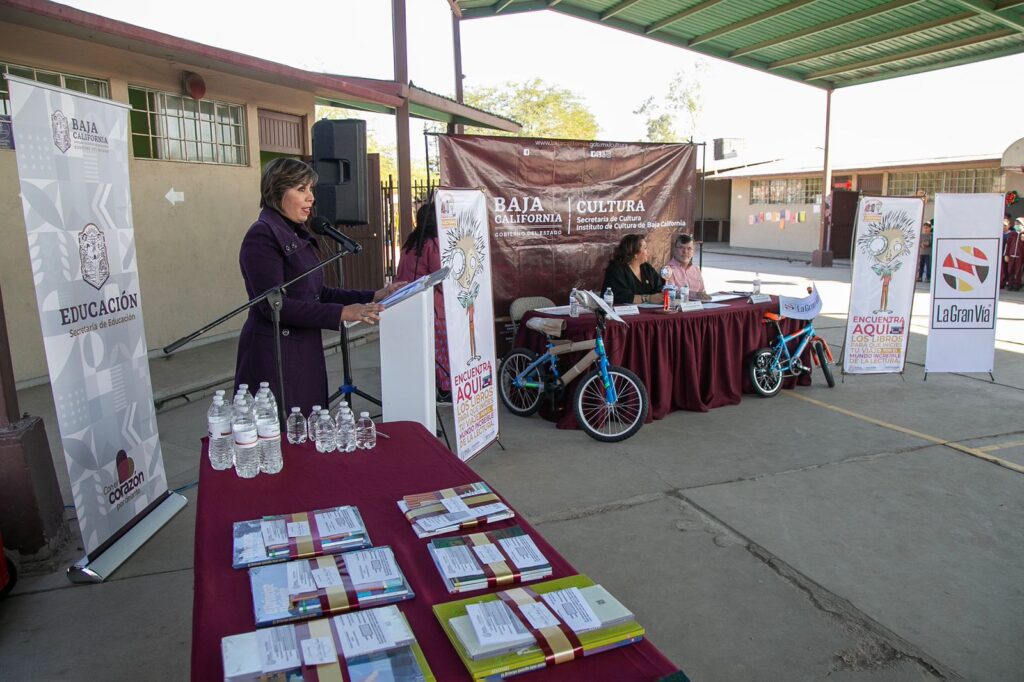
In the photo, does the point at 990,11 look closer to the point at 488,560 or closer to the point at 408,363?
the point at 408,363

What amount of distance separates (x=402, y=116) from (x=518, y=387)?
458 cm

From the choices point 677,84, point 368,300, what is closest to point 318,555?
point 368,300

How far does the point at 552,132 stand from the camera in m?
36.5

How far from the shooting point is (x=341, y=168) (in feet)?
16.3

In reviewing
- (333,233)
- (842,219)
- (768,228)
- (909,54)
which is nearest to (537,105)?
(768,228)

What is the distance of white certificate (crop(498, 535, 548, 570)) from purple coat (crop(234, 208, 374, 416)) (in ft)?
4.58

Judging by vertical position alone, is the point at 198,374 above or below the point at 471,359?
below

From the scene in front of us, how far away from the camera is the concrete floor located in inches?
107

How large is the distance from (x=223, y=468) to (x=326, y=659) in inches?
46.0

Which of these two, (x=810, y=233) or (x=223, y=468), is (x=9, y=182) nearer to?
(x=223, y=468)

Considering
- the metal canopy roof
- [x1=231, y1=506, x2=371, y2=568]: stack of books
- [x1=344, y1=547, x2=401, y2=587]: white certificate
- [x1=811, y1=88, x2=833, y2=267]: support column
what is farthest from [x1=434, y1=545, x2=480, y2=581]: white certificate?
[x1=811, y1=88, x2=833, y2=267]: support column

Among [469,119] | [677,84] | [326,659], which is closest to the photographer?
[326,659]

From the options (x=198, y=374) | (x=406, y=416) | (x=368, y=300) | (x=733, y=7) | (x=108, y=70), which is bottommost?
(x=198, y=374)

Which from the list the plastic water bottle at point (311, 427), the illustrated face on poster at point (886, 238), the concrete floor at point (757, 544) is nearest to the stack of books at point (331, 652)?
the plastic water bottle at point (311, 427)
